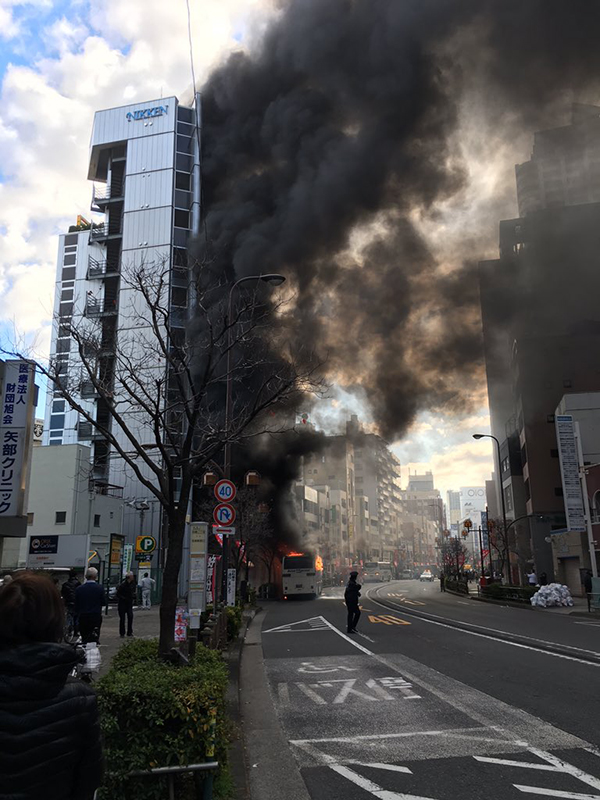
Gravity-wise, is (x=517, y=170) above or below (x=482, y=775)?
above

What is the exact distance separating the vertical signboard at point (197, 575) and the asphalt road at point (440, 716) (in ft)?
5.30

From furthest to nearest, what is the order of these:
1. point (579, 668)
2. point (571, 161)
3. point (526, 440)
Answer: point (571, 161), point (526, 440), point (579, 668)

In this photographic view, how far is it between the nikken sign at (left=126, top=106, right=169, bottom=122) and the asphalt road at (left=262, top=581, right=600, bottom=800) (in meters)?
43.1

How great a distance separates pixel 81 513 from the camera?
33562mm

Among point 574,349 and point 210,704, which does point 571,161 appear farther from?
point 210,704

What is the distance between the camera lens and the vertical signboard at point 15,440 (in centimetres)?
1688

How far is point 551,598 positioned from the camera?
85.4 feet

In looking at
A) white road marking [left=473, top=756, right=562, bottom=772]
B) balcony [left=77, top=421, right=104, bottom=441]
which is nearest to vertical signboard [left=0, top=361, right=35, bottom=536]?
white road marking [left=473, top=756, right=562, bottom=772]

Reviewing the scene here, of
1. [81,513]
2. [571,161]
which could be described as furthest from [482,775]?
[571,161]

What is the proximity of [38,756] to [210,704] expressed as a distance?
2.10 meters

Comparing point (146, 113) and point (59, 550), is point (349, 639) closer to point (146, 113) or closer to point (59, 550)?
point (59, 550)

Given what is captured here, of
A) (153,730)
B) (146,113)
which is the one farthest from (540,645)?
(146,113)

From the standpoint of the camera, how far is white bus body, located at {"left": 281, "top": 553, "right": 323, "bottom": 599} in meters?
35.4

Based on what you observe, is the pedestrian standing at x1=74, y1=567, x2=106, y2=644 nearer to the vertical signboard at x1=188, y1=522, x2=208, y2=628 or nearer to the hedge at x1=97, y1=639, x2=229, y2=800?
the vertical signboard at x1=188, y1=522, x2=208, y2=628
